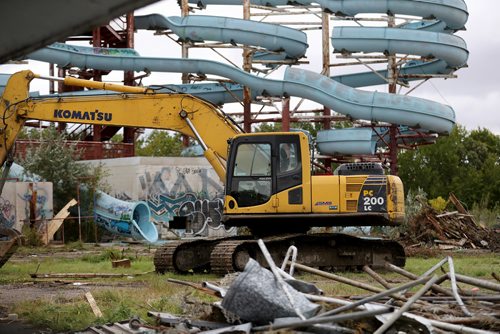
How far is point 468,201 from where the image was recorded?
73.8 m

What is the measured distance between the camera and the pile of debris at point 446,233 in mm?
32812

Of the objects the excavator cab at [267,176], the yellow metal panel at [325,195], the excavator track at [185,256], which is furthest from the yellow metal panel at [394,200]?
the excavator track at [185,256]

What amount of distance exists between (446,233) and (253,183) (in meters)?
15.0

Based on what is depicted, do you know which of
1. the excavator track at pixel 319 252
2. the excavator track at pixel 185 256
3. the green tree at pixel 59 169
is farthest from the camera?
the green tree at pixel 59 169

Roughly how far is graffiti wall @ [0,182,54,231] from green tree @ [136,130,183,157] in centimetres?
4571

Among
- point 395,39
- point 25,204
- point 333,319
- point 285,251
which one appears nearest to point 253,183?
point 285,251

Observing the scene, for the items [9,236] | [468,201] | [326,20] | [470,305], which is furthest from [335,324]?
[468,201]

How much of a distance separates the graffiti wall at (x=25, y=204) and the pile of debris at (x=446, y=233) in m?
14.3

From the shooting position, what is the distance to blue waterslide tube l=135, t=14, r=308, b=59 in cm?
4372

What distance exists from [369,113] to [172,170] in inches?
421

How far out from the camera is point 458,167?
81.3 metres

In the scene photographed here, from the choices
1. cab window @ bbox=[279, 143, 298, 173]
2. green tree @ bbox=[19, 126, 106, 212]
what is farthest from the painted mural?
cab window @ bbox=[279, 143, 298, 173]

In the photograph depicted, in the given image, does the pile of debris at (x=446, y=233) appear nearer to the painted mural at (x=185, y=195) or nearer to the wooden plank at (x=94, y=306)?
the painted mural at (x=185, y=195)

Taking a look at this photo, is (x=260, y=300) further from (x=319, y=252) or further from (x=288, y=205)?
(x=319, y=252)
